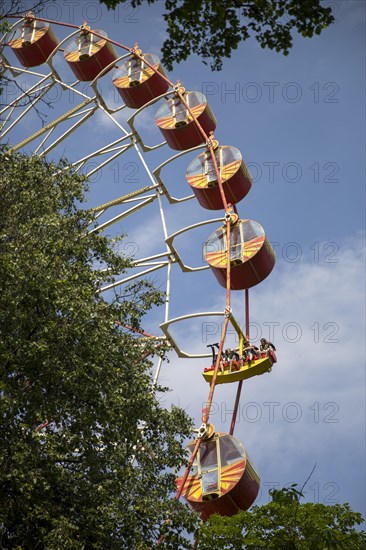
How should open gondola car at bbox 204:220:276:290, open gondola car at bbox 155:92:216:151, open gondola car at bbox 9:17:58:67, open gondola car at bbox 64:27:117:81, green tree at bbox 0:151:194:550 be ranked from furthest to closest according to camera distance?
open gondola car at bbox 9:17:58:67, open gondola car at bbox 64:27:117:81, open gondola car at bbox 155:92:216:151, open gondola car at bbox 204:220:276:290, green tree at bbox 0:151:194:550

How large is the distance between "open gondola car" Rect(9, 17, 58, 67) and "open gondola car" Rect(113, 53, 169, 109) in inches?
135

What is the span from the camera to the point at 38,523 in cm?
1332

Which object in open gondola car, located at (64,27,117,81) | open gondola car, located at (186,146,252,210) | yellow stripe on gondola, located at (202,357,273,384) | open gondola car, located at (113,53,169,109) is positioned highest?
open gondola car, located at (64,27,117,81)

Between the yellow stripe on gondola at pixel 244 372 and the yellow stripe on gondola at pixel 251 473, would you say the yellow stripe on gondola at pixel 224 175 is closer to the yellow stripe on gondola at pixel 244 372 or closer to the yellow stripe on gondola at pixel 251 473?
the yellow stripe on gondola at pixel 244 372

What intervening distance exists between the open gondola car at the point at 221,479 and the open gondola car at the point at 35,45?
1594cm

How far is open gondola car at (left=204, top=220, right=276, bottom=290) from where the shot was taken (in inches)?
861

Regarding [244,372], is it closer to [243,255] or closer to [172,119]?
[243,255]

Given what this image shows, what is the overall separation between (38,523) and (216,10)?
792 centimetres

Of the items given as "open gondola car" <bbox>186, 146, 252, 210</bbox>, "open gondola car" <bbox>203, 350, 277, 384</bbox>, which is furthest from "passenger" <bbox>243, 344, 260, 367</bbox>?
"open gondola car" <bbox>186, 146, 252, 210</bbox>

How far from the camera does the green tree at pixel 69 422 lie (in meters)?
13.1

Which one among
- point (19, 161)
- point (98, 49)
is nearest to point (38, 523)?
point (19, 161)

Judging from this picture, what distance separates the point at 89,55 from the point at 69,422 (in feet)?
55.9

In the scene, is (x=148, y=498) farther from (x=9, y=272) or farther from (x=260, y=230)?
(x=260, y=230)

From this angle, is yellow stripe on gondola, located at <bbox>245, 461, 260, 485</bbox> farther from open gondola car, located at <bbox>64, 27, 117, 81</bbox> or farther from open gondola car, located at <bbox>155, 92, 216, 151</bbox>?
open gondola car, located at <bbox>64, 27, 117, 81</bbox>
